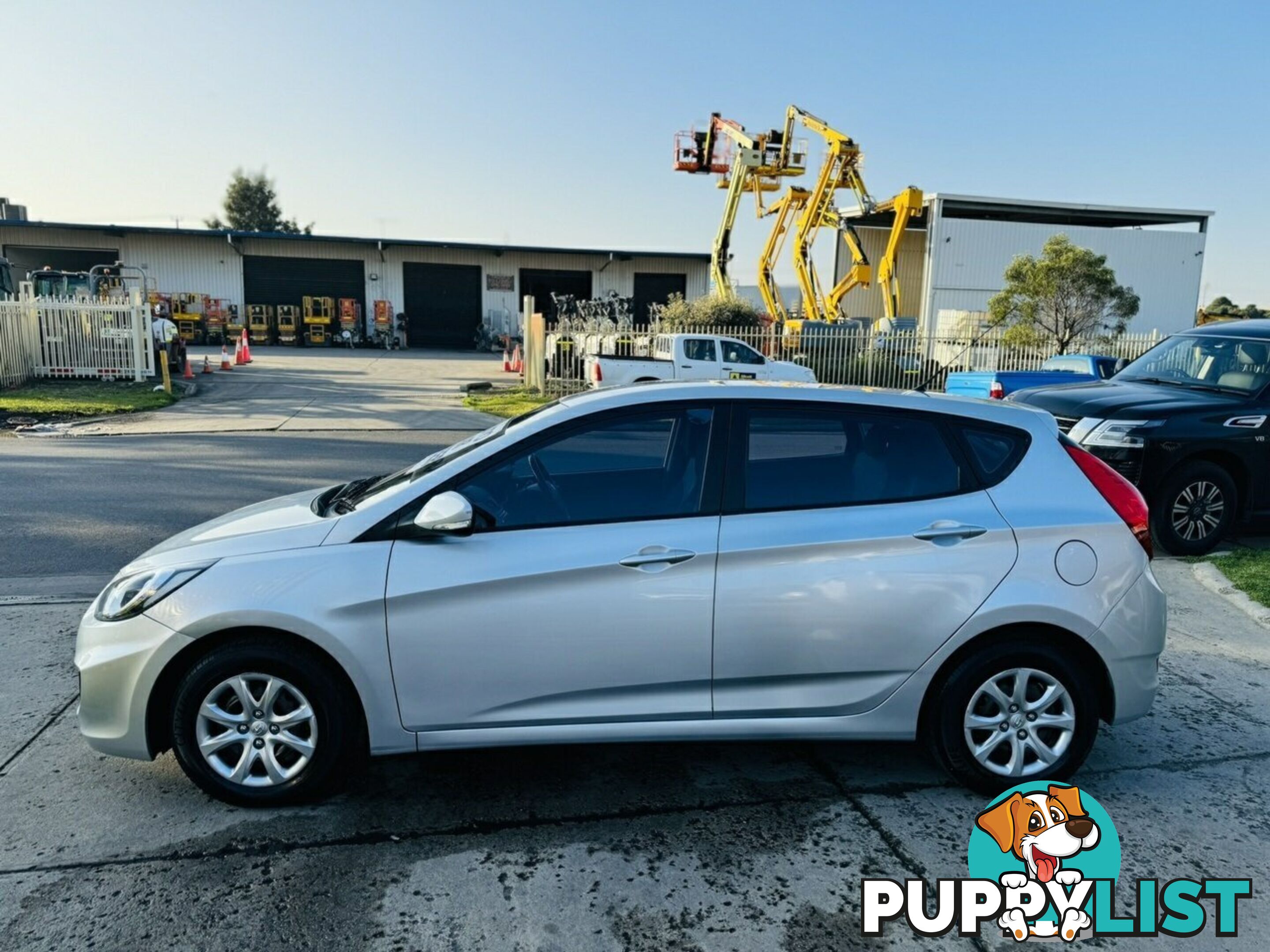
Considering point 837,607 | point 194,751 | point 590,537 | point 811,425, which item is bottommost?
point 194,751

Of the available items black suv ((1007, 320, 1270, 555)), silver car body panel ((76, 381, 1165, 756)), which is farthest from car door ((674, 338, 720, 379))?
silver car body panel ((76, 381, 1165, 756))

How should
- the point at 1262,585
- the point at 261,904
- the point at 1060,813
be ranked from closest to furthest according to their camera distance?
the point at 261,904
the point at 1060,813
the point at 1262,585

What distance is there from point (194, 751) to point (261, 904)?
2.40 feet

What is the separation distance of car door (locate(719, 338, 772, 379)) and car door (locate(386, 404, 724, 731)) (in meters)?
14.0

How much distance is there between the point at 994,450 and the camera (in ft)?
12.2

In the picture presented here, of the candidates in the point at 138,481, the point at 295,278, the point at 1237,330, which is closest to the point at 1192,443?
the point at 1237,330

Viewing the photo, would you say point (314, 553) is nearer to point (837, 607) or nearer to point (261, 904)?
point (261, 904)

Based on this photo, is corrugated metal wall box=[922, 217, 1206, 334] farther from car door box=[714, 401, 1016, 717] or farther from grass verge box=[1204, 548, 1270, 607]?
car door box=[714, 401, 1016, 717]

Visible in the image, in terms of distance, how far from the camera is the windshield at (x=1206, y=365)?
25.9 ft

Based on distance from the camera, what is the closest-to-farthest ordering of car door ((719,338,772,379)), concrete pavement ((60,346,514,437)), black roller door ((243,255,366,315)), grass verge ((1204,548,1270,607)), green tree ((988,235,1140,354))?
grass verge ((1204,548,1270,607)) → concrete pavement ((60,346,514,437)) → car door ((719,338,772,379)) → green tree ((988,235,1140,354)) → black roller door ((243,255,366,315))

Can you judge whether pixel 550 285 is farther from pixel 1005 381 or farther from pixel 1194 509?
pixel 1194 509

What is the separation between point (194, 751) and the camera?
335 centimetres

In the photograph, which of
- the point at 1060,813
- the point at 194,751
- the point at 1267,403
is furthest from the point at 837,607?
the point at 1267,403

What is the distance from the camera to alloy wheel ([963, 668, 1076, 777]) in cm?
356
